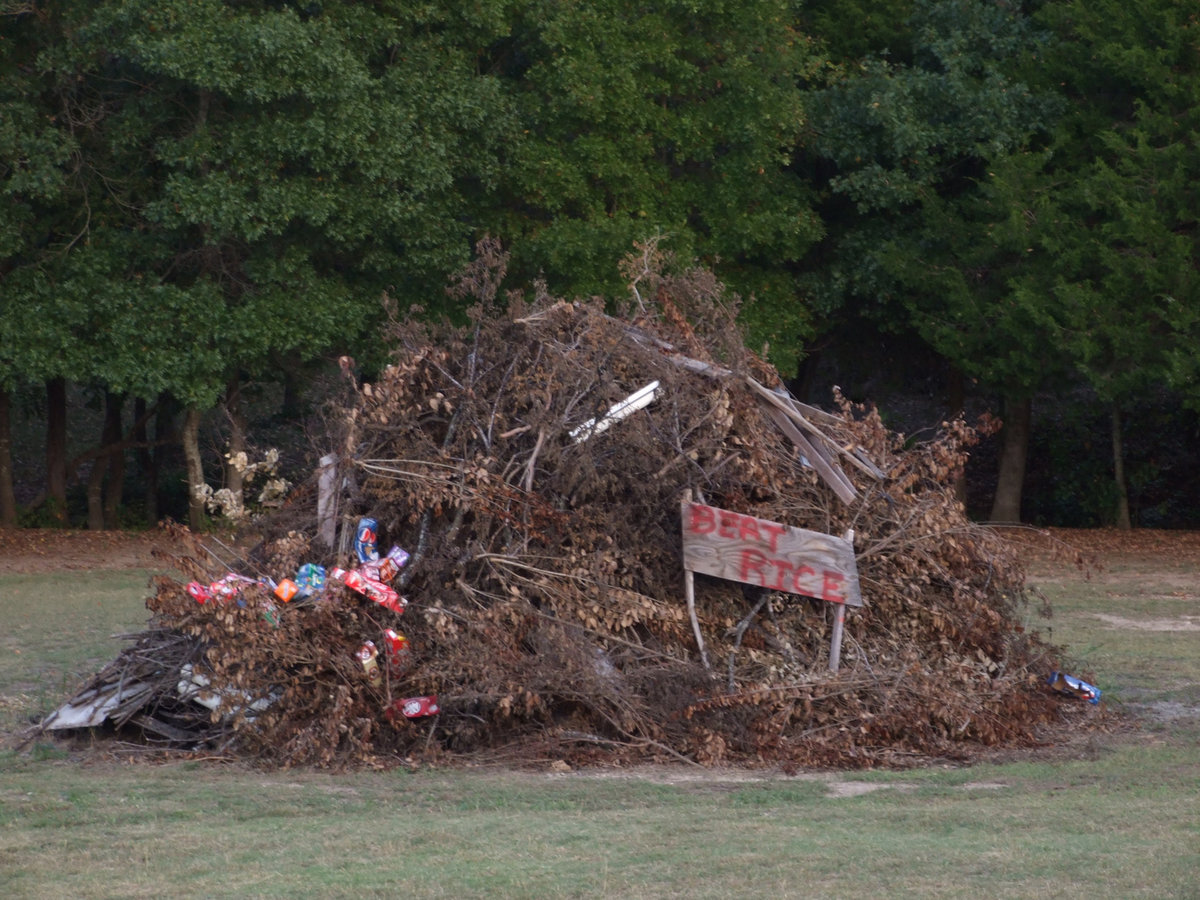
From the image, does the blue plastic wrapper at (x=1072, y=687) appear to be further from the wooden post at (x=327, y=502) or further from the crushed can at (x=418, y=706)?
Answer: the wooden post at (x=327, y=502)

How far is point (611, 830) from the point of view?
20.6 ft

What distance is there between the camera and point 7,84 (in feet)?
58.8

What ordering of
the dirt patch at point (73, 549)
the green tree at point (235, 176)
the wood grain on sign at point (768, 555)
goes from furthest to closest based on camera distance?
the dirt patch at point (73, 549) → the green tree at point (235, 176) → the wood grain on sign at point (768, 555)

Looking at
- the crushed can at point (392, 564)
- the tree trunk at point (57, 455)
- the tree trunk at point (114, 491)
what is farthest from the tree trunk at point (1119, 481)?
the crushed can at point (392, 564)

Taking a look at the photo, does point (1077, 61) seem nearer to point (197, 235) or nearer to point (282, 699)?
point (197, 235)

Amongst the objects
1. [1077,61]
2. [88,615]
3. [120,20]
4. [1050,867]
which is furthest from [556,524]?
[1077,61]

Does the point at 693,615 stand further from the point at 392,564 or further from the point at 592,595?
the point at 392,564

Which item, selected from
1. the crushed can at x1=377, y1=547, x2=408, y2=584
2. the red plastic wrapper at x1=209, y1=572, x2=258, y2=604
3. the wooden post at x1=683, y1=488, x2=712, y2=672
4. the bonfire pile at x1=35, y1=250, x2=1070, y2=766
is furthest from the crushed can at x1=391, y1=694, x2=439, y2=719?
the wooden post at x1=683, y1=488, x2=712, y2=672

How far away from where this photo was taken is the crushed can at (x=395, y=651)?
807cm

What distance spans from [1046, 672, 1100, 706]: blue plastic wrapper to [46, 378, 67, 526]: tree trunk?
17483mm

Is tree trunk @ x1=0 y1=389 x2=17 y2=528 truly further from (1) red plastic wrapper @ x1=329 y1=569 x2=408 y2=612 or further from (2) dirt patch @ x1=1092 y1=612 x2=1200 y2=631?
(2) dirt patch @ x1=1092 y1=612 x2=1200 y2=631

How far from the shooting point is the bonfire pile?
8078 mm

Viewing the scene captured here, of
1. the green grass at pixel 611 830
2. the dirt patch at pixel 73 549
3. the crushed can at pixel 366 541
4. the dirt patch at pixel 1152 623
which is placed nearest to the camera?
the green grass at pixel 611 830

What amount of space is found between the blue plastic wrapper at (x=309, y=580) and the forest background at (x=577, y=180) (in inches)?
321
